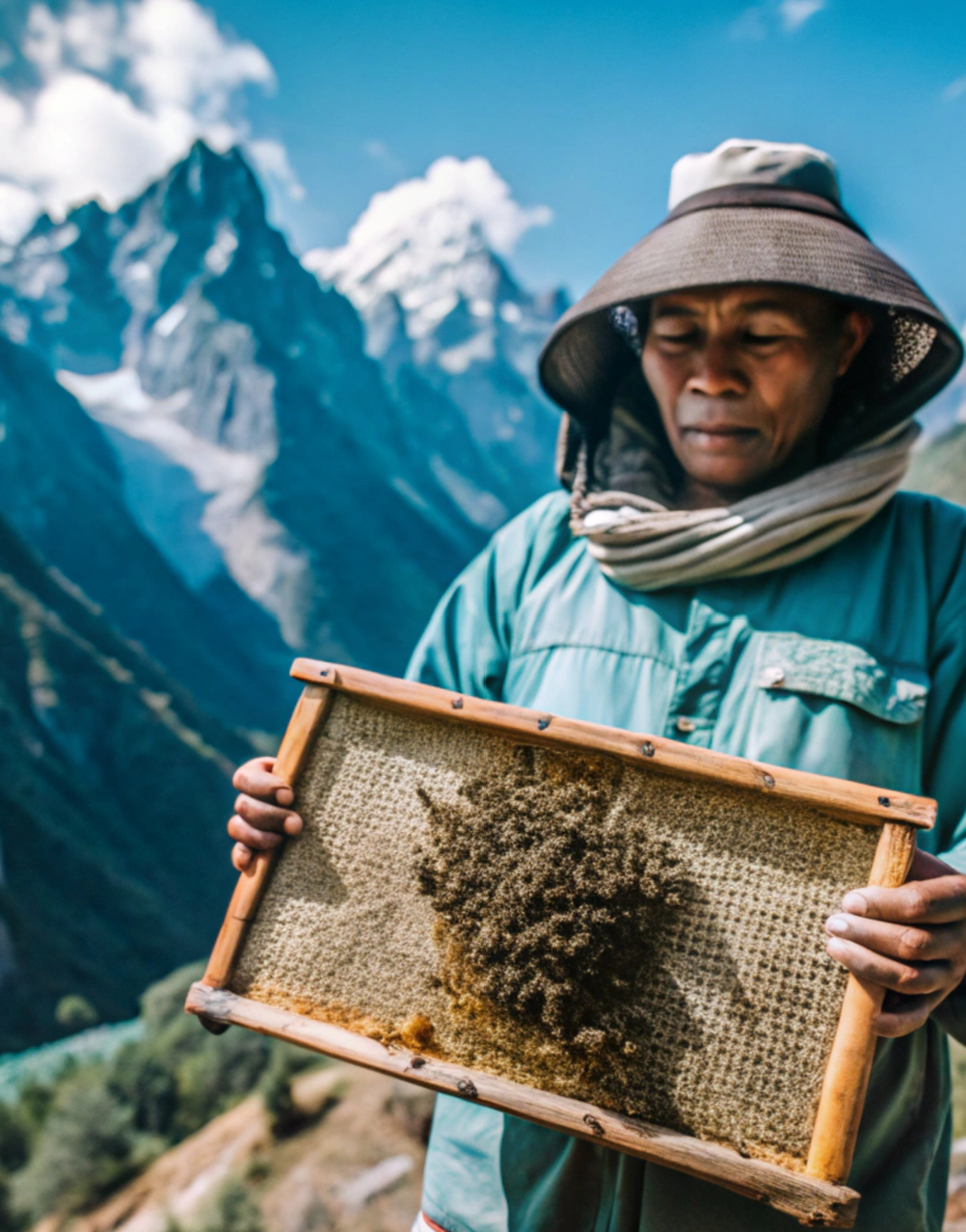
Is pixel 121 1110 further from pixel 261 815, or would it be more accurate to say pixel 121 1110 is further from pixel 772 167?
pixel 772 167

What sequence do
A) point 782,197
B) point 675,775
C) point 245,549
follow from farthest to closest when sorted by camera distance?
1. point 245,549
2. point 782,197
3. point 675,775

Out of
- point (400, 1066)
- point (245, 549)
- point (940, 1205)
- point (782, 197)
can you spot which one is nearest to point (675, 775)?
point (400, 1066)

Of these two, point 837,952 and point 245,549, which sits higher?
point 245,549

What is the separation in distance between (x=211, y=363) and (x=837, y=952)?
99.6m

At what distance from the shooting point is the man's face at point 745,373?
224 cm

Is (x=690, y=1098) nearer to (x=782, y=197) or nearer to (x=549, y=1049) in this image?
(x=549, y=1049)

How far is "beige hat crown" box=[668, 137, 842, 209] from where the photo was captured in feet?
7.84

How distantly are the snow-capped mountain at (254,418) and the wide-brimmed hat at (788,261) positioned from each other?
7161 centimetres

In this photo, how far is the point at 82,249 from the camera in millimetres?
104875

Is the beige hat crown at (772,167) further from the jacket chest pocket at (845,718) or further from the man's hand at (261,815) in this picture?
the man's hand at (261,815)

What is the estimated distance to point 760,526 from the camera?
7.07 feet

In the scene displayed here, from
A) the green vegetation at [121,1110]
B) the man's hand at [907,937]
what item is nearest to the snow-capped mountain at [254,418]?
the green vegetation at [121,1110]

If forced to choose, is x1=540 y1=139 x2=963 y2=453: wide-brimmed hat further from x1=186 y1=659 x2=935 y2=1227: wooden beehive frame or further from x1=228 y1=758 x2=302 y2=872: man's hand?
x1=228 y1=758 x2=302 y2=872: man's hand

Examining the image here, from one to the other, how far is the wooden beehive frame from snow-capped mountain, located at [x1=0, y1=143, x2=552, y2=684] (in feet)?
236
